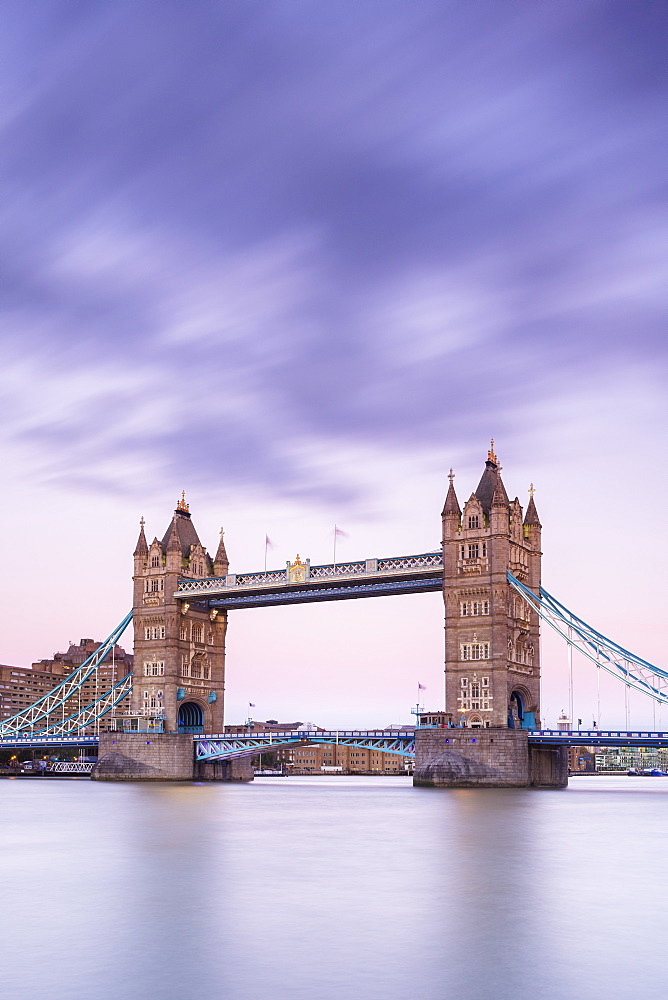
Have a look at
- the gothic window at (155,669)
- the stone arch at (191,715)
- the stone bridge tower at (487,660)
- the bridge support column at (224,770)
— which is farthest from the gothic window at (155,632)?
the stone bridge tower at (487,660)

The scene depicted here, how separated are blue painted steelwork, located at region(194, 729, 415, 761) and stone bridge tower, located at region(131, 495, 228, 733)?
14.0 ft

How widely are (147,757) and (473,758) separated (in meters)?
35.8

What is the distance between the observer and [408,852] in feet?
122

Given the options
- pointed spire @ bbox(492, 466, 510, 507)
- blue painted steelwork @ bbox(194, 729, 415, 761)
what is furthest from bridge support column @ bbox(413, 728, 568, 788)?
pointed spire @ bbox(492, 466, 510, 507)

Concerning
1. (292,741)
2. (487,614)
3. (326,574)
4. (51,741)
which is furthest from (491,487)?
(51,741)

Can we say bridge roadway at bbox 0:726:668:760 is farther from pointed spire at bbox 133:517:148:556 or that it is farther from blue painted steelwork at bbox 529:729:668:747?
pointed spire at bbox 133:517:148:556

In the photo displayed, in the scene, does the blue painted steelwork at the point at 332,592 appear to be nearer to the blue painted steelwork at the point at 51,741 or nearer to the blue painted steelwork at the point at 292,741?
the blue painted steelwork at the point at 292,741

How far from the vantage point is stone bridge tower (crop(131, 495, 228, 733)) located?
363 ft

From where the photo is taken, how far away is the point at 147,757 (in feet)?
348

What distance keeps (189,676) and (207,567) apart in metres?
12.0

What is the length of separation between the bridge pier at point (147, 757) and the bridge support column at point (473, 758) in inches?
1128

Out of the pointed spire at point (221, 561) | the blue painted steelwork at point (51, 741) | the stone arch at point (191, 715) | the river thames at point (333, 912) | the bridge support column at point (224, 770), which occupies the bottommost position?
the bridge support column at point (224, 770)

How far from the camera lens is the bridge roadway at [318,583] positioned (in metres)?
95.6

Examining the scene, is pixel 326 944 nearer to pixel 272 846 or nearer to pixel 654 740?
pixel 272 846
